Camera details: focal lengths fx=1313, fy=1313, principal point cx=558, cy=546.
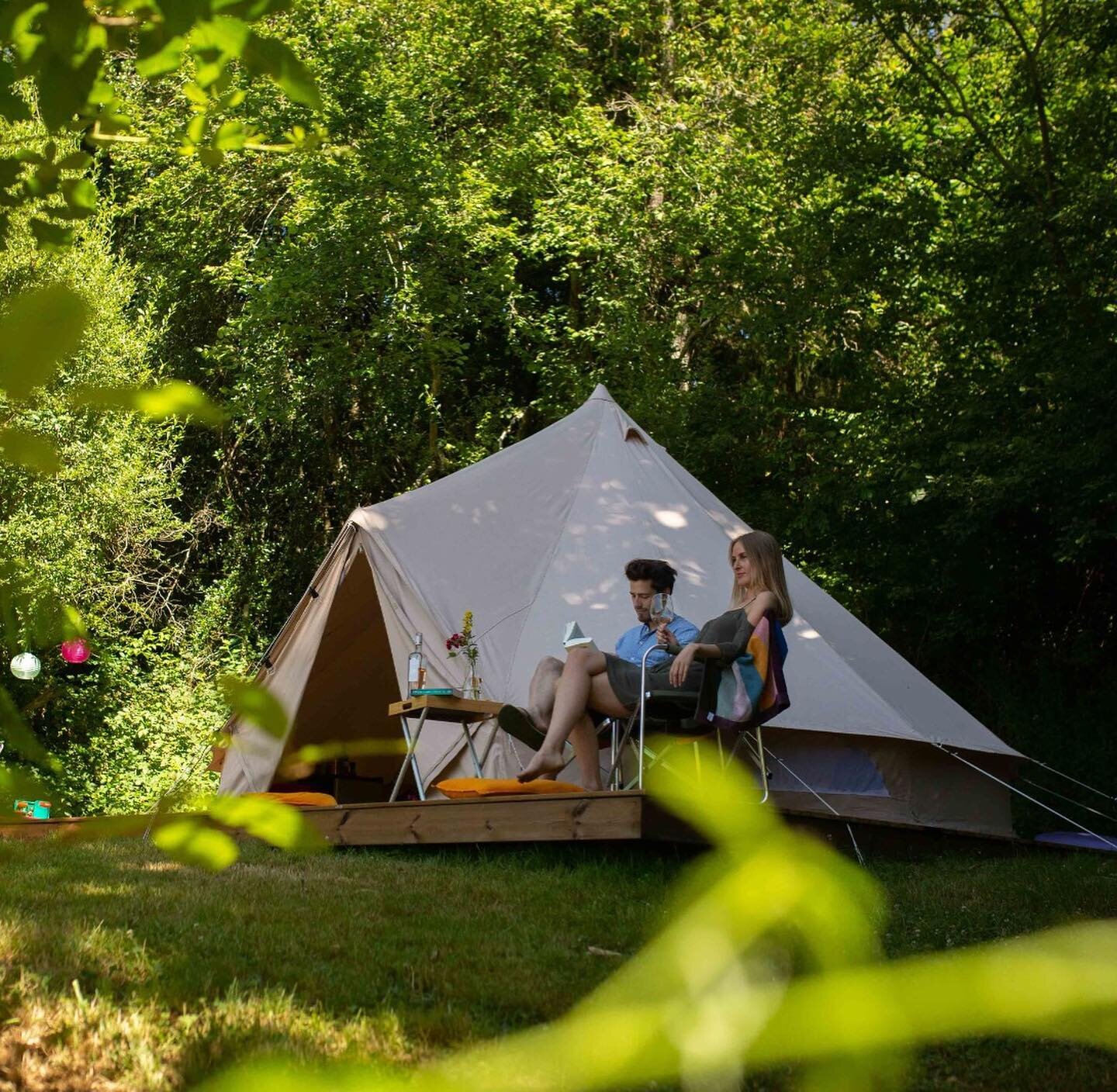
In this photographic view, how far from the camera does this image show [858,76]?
8844 millimetres

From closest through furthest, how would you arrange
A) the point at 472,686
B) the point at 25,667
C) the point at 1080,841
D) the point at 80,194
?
1. the point at 80,194
2. the point at 472,686
3. the point at 1080,841
4. the point at 25,667

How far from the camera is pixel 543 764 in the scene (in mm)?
4258

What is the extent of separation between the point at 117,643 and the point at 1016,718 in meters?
6.79

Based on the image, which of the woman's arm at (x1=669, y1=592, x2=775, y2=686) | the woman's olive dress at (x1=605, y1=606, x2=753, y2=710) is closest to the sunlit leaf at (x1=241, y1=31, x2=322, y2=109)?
the woman's arm at (x1=669, y1=592, x2=775, y2=686)

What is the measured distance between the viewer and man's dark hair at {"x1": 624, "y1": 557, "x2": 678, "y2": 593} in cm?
485

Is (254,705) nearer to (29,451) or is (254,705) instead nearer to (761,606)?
(29,451)

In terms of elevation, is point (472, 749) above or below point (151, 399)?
below

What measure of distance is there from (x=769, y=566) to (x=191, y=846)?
13.0 feet

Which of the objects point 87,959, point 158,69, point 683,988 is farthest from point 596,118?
point 683,988

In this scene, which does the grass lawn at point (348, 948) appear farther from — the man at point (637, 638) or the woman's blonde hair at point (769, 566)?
the woman's blonde hair at point (769, 566)

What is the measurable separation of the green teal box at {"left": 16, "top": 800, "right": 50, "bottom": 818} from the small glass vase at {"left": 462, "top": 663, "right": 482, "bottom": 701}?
4.44m

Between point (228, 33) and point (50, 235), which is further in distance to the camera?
point (50, 235)

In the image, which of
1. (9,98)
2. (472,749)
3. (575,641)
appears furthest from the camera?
(472,749)

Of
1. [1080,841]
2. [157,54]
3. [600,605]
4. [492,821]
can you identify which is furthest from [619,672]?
[157,54]
